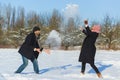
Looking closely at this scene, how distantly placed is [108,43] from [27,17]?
15872 mm

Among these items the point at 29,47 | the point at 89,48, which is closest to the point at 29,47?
the point at 29,47

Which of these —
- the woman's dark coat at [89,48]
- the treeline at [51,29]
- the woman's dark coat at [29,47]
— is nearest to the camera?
the woman's dark coat at [89,48]

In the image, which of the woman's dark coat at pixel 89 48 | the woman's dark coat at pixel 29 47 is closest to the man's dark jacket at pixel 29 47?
the woman's dark coat at pixel 29 47

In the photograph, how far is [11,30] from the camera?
158 feet

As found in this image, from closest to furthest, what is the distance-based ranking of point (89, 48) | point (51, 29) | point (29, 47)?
point (89, 48)
point (29, 47)
point (51, 29)

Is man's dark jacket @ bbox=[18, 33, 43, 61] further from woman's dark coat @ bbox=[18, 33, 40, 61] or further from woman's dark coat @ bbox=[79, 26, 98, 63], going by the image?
woman's dark coat @ bbox=[79, 26, 98, 63]

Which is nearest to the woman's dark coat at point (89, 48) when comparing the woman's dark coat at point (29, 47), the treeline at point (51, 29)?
the woman's dark coat at point (29, 47)

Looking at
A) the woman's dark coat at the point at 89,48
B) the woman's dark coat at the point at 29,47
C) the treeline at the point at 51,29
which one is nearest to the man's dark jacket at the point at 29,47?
the woman's dark coat at the point at 29,47

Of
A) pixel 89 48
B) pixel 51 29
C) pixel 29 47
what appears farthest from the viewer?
pixel 51 29

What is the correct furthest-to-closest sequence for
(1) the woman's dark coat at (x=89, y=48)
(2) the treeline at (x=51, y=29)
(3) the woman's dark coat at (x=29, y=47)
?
(2) the treeline at (x=51, y=29)
(3) the woman's dark coat at (x=29, y=47)
(1) the woman's dark coat at (x=89, y=48)

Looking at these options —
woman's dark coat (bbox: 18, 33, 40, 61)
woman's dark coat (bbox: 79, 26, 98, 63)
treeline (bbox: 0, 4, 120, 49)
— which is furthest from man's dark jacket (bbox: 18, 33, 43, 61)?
treeline (bbox: 0, 4, 120, 49)

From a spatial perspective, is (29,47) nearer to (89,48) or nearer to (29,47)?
(29,47)

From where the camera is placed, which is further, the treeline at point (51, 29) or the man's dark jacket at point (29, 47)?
the treeline at point (51, 29)

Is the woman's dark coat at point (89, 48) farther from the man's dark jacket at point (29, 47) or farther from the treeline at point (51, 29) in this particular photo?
the treeline at point (51, 29)
